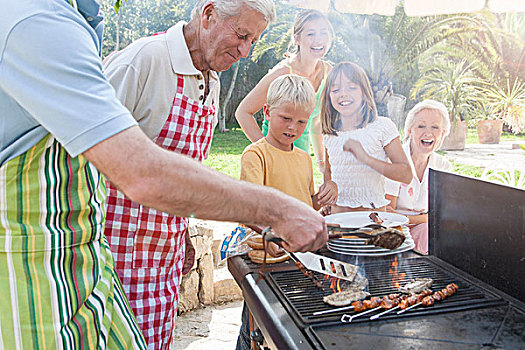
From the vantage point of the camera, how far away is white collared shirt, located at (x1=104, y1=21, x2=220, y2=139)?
1829mm

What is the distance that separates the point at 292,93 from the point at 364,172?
876 millimetres

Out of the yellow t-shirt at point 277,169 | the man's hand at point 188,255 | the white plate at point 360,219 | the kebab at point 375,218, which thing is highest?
the yellow t-shirt at point 277,169

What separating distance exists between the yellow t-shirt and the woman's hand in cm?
58

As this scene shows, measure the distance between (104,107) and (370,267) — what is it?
1364 millimetres

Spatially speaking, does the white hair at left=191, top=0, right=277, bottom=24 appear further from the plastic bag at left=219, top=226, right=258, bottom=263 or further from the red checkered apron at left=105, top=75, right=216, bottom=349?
the plastic bag at left=219, top=226, right=258, bottom=263

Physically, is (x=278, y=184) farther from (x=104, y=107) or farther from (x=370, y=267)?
(x=104, y=107)

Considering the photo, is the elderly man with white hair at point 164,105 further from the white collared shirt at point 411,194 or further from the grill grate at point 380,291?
the white collared shirt at point 411,194

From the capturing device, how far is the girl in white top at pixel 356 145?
312cm

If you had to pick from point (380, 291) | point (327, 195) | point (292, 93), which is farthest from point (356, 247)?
point (292, 93)

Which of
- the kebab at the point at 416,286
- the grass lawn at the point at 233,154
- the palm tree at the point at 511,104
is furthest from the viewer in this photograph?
the palm tree at the point at 511,104

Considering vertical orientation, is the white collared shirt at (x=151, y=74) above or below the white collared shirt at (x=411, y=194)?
above

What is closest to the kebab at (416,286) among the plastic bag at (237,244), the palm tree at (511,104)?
the plastic bag at (237,244)

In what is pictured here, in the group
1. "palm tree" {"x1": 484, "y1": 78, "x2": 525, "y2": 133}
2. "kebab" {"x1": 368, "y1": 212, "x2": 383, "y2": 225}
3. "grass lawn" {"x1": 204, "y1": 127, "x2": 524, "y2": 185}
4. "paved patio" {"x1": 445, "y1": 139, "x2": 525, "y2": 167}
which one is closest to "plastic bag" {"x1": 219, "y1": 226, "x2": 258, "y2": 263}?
"kebab" {"x1": 368, "y1": 212, "x2": 383, "y2": 225}

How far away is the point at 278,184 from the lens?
2535 millimetres
